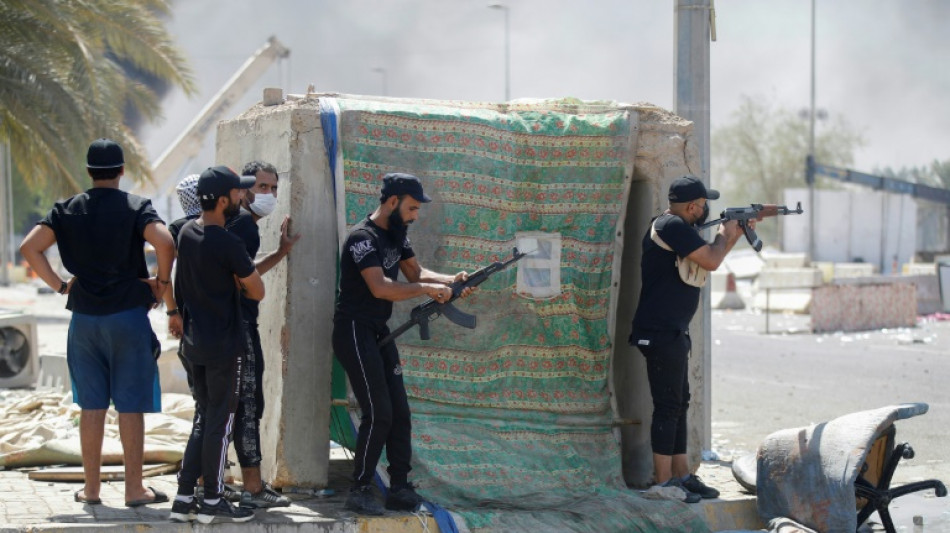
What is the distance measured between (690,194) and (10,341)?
26.6ft

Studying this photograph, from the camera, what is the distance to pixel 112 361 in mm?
6047

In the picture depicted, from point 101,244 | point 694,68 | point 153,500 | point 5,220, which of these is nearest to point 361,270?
point 101,244

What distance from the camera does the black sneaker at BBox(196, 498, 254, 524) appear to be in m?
5.74

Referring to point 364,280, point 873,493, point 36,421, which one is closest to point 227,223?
point 364,280

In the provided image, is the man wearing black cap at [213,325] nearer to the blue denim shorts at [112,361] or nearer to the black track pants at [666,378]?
the blue denim shorts at [112,361]

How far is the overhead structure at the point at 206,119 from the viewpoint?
4044 centimetres

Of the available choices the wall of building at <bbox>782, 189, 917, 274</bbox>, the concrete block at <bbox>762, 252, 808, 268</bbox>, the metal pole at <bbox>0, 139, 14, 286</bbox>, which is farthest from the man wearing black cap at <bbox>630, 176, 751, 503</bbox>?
the wall of building at <bbox>782, 189, 917, 274</bbox>

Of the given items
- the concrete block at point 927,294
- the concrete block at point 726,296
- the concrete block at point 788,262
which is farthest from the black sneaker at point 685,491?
the concrete block at point 788,262

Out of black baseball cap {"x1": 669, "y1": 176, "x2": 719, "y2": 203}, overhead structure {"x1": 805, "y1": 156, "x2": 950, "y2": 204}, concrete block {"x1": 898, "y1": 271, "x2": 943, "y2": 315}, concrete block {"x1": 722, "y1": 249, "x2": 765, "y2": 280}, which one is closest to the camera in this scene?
black baseball cap {"x1": 669, "y1": 176, "x2": 719, "y2": 203}

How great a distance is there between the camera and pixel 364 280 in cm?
604

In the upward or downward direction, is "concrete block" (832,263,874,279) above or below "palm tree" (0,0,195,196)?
below

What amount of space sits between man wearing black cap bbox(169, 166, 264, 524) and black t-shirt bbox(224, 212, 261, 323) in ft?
0.92

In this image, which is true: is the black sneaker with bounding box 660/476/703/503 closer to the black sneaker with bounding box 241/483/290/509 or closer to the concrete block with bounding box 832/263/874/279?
the black sneaker with bounding box 241/483/290/509

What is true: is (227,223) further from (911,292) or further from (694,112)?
(911,292)
